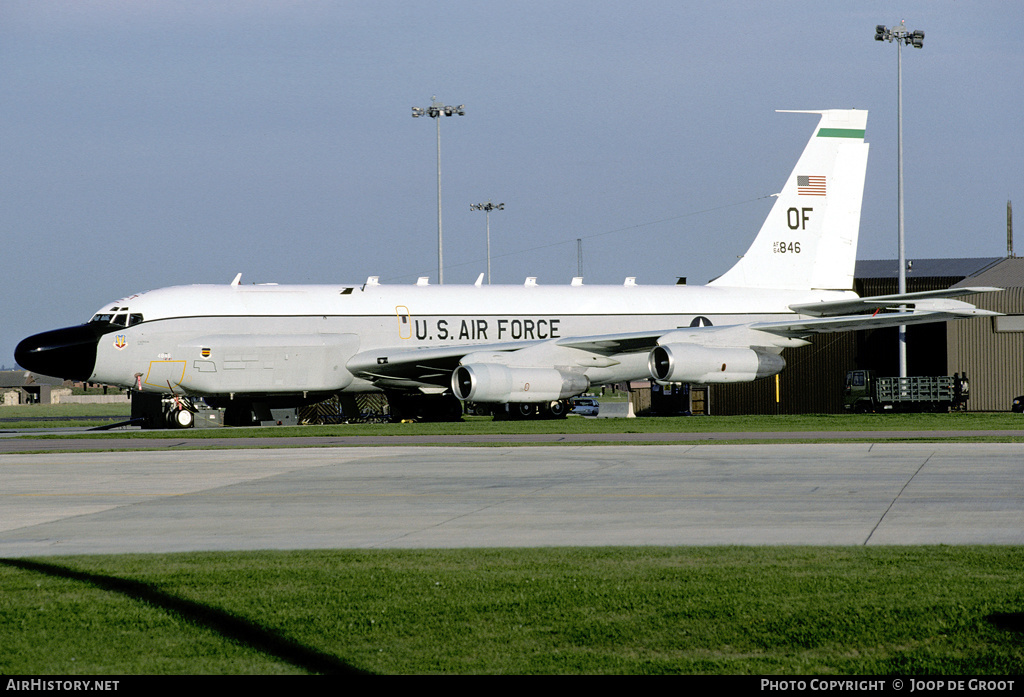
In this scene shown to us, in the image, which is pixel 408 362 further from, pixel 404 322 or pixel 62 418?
pixel 62 418

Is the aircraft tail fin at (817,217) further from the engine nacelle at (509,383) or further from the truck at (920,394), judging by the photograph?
the engine nacelle at (509,383)

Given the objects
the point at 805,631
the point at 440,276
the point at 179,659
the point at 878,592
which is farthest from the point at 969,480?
the point at 440,276

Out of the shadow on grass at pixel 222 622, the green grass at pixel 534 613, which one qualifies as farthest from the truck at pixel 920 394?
the shadow on grass at pixel 222 622

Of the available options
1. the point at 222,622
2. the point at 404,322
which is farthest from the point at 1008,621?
the point at 404,322

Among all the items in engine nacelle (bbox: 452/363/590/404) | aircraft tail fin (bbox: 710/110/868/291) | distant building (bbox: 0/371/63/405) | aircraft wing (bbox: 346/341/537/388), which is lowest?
distant building (bbox: 0/371/63/405)

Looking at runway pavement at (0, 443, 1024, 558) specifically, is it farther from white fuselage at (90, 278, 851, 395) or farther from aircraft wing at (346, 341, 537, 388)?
aircraft wing at (346, 341, 537, 388)

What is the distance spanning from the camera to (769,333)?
3944 cm

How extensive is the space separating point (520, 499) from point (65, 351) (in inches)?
968

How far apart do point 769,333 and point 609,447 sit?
48.2 feet

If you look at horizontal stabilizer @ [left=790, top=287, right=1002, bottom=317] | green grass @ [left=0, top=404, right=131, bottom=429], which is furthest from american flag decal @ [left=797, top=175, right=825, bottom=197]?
green grass @ [left=0, top=404, right=131, bottom=429]

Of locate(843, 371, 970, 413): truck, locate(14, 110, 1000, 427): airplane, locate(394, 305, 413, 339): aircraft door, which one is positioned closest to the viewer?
locate(14, 110, 1000, 427): airplane

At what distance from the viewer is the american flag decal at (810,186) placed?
46062 mm

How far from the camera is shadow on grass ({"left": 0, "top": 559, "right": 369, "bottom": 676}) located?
24.0 feet

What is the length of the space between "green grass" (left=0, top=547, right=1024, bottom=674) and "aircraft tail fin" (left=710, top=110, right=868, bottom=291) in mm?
35751
